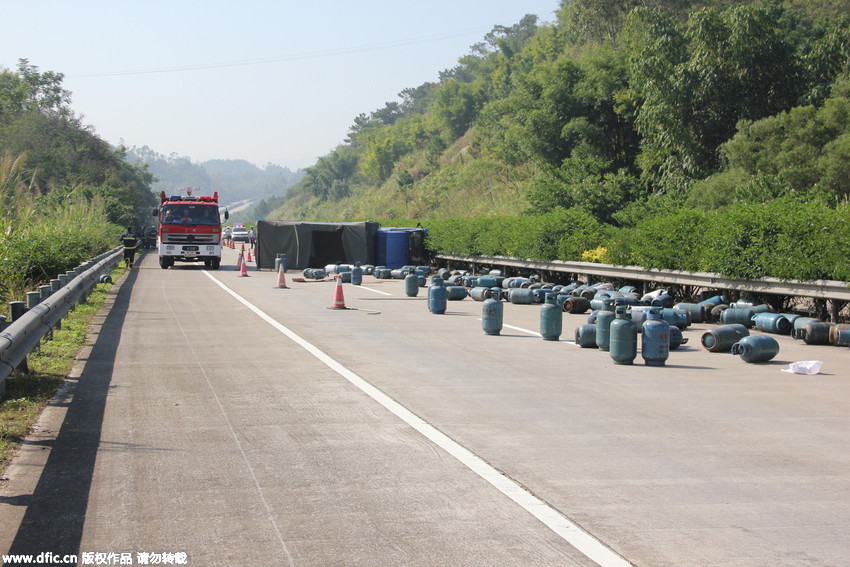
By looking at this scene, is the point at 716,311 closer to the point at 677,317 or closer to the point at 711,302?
the point at 711,302

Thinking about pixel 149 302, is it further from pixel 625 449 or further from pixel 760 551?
pixel 760 551

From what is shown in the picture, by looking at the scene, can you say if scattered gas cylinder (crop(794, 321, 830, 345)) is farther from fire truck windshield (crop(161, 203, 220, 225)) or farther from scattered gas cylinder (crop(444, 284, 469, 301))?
fire truck windshield (crop(161, 203, 220, 225))

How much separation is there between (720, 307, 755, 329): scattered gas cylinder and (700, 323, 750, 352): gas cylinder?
2.97 m

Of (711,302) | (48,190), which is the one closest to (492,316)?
(711,302)

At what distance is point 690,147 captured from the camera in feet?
111

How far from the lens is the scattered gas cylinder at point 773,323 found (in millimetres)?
15648

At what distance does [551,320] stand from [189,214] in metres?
28.4

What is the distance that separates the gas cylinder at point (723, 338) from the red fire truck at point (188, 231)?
2914cm

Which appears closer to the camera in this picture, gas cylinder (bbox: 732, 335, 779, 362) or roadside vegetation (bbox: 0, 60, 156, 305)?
gas cylinder (bbox: 732, 335, 779, 362)

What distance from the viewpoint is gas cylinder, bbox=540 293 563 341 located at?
14.5 m

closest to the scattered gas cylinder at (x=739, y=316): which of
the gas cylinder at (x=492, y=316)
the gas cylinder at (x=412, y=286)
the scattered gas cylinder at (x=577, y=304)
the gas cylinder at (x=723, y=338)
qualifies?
the gas cylinder at (x=723, y=338)

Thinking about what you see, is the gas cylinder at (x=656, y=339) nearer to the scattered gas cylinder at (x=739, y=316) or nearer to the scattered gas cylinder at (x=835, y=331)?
the scattered gas cylinder at (x=835, y=331)

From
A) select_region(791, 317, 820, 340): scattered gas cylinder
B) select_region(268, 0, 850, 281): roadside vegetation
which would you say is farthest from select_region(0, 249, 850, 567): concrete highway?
select_region(268, 0, 850, 281): roadside vegetation

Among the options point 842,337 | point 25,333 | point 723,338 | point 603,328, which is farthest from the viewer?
point 842,337
